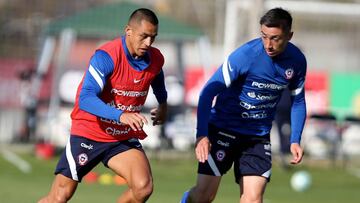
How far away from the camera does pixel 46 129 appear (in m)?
24.4

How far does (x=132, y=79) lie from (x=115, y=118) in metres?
0.69

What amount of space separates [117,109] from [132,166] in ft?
2.23

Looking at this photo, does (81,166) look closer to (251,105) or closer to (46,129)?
(251,105)

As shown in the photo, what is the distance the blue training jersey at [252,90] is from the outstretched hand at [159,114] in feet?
1.48

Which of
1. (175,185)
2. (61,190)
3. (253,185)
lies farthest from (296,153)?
(175,185)

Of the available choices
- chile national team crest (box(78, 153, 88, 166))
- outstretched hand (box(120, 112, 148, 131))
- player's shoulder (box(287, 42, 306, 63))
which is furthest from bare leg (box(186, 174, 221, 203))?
outstretched hand (box(120, 112, 148, 131))

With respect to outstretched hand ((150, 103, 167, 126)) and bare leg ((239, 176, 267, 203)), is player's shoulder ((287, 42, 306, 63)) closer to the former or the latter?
bare leg ((239, 176, 267, 203))

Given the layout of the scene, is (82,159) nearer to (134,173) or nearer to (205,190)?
(134,173)

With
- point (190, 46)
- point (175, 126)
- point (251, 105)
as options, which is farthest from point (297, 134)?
point (190, 46)

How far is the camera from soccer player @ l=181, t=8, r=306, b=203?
9562mm

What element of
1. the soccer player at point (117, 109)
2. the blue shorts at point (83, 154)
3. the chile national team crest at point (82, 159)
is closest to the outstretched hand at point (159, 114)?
the soccer player at point (117, 109)

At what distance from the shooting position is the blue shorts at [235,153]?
10.0 m

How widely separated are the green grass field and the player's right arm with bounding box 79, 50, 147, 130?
468 centimetres

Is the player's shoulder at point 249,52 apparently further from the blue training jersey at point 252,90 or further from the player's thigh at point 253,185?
the player's thigh at point 253,185
